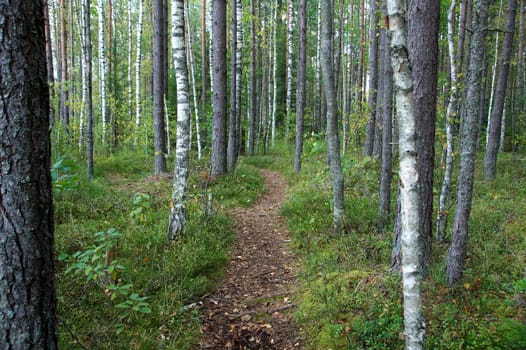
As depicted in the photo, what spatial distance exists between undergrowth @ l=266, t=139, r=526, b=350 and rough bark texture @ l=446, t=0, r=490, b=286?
281mm

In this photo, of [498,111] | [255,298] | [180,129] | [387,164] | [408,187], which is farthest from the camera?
[498,111]

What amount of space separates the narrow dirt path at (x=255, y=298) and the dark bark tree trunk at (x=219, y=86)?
3754 millimetres

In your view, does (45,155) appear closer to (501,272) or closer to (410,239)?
(410,239)

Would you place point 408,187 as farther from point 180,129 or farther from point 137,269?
point 180,129

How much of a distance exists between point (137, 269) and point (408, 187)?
3.78m

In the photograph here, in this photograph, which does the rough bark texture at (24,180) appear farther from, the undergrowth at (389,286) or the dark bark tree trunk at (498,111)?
the dark bark tree trunk at (498,111)

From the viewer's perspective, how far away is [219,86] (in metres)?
11.1

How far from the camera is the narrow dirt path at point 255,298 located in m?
4.12

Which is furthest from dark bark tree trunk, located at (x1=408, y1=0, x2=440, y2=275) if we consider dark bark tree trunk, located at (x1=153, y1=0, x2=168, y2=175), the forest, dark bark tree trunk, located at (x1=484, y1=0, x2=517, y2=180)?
dark bark tree trunk, located at (x1=153, y1=0, x2=168, y2=175)

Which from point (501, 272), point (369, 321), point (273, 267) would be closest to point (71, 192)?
point (273, 267)

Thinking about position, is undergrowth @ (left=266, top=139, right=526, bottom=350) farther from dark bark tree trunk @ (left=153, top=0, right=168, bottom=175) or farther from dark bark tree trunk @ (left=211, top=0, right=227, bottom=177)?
dark bark tree trunk @ (left=153, top=0, right=168, bottom=175)

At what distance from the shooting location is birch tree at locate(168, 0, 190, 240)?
6.02 meters

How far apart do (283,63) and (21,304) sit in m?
26.0

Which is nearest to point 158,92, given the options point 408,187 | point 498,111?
point 408,187
